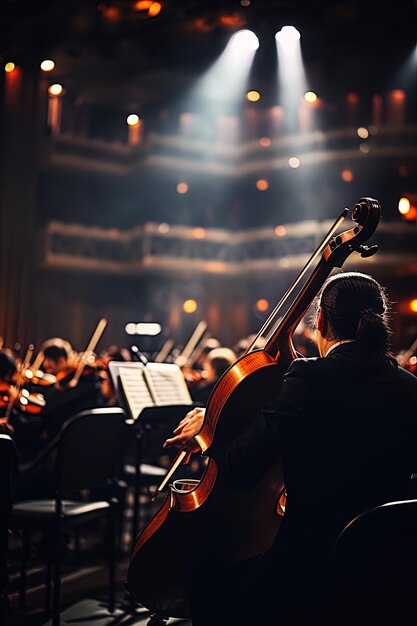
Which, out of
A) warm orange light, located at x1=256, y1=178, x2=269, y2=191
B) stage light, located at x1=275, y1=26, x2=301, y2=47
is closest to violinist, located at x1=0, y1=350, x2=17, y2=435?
stage light, located at x1=275, y1=26, x2=301, y2=47

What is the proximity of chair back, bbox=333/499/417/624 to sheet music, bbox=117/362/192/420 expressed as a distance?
2070 mm

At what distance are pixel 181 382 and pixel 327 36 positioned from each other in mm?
13068

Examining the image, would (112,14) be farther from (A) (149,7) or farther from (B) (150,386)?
(B) (150,386)

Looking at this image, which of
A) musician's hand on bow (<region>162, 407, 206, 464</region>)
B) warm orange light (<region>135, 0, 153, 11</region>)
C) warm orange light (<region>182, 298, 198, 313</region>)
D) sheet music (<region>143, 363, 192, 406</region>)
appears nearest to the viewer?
musician's hand on bow (<region>162, 407, 206, 464</region>)

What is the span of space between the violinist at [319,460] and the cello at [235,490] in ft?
0.66

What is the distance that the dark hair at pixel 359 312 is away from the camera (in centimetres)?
184

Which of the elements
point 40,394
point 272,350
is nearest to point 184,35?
point 40,394

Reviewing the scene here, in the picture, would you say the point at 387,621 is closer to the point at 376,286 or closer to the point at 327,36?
the point at 376,286

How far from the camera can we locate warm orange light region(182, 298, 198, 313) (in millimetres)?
19781

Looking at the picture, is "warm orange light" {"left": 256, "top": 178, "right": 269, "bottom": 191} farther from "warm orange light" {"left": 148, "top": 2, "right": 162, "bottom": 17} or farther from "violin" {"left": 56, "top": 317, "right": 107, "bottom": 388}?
"violin" {"left": 56, "top": 317, "right": 107, "bottom": 388}

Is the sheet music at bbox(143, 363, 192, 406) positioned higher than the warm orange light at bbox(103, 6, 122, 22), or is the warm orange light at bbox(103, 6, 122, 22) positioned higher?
the warm orange light at bbox(103, 6, 122, 22)

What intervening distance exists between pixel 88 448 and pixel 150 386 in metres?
0.58

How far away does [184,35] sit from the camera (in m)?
11.8

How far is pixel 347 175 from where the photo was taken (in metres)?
18.7
